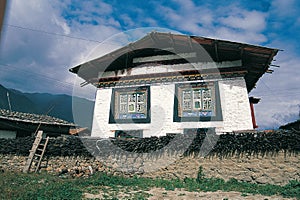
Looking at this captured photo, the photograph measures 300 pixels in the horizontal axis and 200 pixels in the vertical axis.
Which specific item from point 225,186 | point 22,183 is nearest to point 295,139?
point 225,186

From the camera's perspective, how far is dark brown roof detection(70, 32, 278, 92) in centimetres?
1470

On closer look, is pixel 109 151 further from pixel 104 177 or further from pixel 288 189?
pixel 288 189

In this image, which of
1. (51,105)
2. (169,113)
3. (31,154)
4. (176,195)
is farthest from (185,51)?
(51,105)

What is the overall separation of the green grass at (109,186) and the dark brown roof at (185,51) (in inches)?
294

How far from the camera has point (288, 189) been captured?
31.3ft

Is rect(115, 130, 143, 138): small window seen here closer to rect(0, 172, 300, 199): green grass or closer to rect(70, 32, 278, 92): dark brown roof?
rect(0, 172, 300, 199): green grass

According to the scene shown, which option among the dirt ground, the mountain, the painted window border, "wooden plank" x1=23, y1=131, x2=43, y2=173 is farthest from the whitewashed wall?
the dirt ground

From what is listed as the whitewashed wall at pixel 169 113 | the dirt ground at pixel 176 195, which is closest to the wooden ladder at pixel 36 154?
the whitewashed wall at pixel 169 113

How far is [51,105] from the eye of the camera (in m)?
22.5

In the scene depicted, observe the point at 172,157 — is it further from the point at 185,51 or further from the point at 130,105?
the point at 185,51

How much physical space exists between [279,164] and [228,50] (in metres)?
7.41

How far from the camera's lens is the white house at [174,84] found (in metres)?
14.8

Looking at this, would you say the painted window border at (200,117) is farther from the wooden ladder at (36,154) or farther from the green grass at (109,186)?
the wooden ladder at (36,154)

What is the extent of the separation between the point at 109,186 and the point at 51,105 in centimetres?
1441
